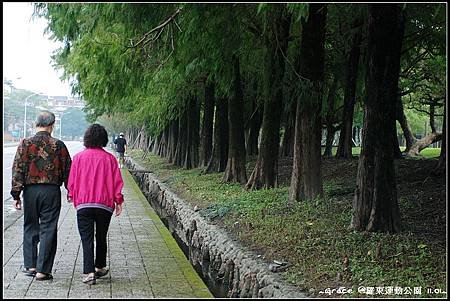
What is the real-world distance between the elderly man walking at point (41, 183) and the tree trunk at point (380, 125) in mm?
4689

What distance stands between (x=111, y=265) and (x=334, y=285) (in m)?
3.18

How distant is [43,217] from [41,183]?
41 centimetres

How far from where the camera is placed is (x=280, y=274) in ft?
25.6

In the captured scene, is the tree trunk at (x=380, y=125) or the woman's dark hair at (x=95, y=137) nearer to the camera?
the woman's dark hair at (x=95, y=137)

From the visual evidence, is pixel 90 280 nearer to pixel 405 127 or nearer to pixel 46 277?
pixel 46 277

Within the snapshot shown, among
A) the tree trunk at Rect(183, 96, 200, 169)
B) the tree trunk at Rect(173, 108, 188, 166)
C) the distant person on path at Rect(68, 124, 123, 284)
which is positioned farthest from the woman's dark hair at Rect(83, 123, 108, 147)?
the tree trunk at Rect(173, 108, 188, 166)

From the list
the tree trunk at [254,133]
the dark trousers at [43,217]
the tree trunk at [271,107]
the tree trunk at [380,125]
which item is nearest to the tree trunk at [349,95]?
the tree trunk at [271,107]

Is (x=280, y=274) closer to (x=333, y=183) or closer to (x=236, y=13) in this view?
(x=236, y=13)

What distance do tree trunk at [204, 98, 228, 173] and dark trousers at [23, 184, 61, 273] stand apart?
597 inches

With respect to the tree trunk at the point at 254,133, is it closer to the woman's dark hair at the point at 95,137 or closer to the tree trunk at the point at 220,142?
the tree trunk at the point at 220,142

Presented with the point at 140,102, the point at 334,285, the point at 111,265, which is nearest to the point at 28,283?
the point at 111,265

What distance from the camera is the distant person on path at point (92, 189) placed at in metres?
7.33

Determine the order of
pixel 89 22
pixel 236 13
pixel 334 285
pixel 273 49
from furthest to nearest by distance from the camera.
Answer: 1. pixel 273 49
2. pixel 236 13
3. pixel 89 22
4. pixel 334 285

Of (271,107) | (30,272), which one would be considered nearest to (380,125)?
(30,272)
